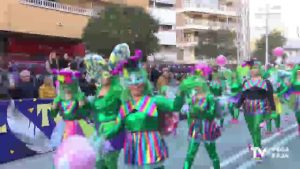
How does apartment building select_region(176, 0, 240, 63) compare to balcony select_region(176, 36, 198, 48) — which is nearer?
balcony select_region(176, 36, 198, 48)

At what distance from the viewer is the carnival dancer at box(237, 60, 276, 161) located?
31.3ft

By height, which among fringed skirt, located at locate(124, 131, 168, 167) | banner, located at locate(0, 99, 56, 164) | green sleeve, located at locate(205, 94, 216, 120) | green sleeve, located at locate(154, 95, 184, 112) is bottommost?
banner, located at locate(0, 99, 56, 164)

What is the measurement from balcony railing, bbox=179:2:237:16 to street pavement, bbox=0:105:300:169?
54.0m

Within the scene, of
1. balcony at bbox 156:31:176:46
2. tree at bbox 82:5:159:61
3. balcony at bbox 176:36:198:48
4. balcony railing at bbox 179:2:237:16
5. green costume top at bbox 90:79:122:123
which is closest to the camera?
green costume top at bbox 90:79:122:123

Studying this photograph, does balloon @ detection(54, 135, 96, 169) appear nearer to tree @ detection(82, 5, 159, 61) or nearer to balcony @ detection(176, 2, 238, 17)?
tree @ detection(82, 5, 159, 61)

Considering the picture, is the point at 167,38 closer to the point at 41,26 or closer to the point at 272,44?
the point at 272,44

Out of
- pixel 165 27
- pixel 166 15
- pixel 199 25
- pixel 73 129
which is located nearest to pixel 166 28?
pixel 165 27

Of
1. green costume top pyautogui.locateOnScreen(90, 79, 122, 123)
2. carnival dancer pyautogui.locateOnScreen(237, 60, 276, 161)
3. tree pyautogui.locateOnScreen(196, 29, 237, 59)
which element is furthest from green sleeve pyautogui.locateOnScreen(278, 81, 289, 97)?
tree pyautogui.locateOnScreen(196, 29, 237, 59)

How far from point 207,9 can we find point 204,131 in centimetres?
6377

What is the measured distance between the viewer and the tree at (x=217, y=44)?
189 feet

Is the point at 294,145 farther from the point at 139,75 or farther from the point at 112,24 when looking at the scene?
the point at 112,24

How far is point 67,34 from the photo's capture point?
3444cm

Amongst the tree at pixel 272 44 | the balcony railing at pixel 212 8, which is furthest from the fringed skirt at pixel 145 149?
the tree at pixel 272 44

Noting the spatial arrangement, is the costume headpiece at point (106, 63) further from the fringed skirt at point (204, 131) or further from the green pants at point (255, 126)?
the green pants at point (255, 126)
